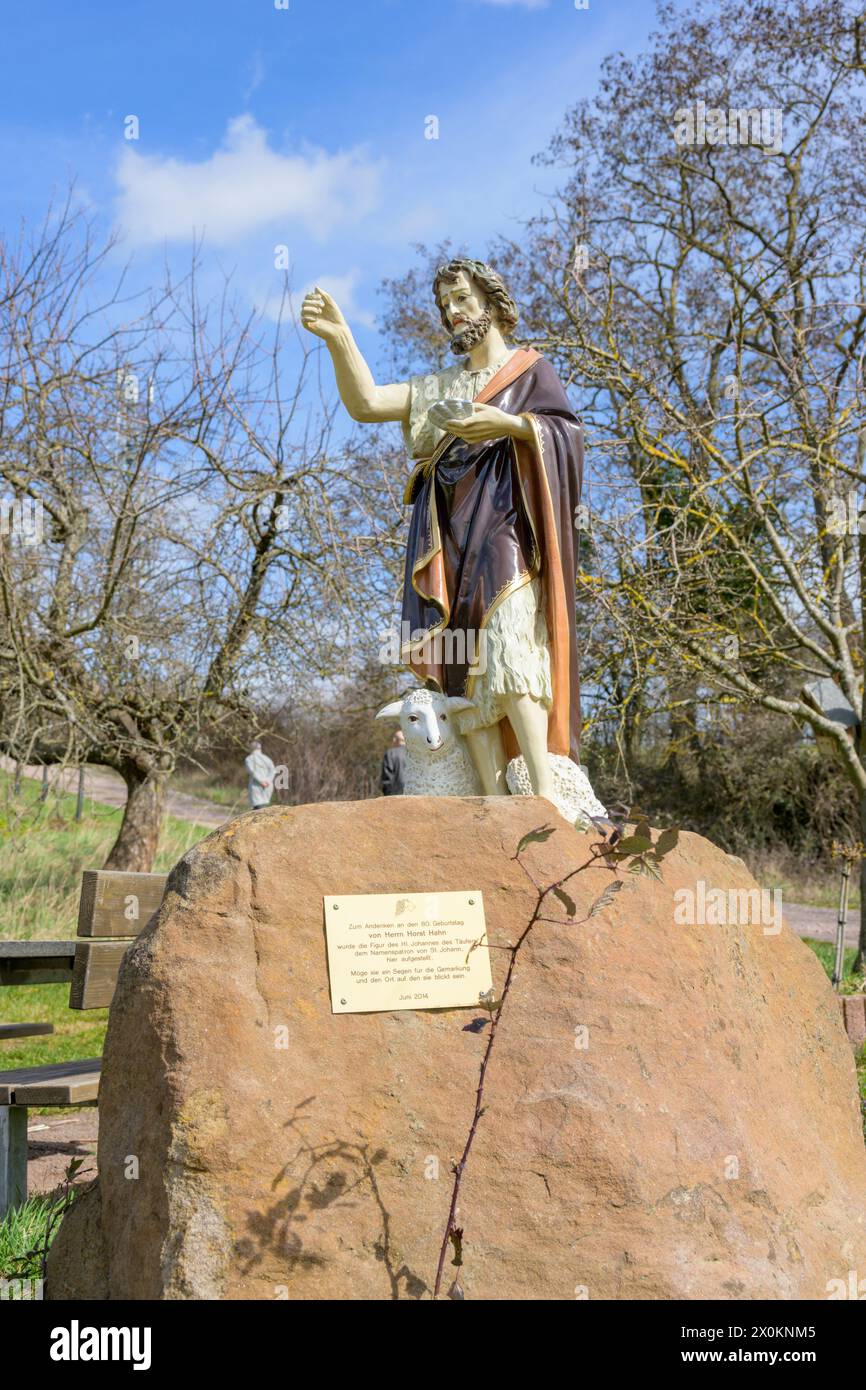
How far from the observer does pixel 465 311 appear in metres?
4.47

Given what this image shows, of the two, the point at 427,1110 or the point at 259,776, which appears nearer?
the point at 427,1110

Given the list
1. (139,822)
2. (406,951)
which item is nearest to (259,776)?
(139,822)

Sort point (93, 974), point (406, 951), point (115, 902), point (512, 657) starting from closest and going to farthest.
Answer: point (406, 951), point (512, 657), point (93, 974), point (115, 902)

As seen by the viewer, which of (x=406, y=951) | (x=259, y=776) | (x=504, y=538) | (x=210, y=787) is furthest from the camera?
(x=210, y=787)

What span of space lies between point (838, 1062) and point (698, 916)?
0.74 meters

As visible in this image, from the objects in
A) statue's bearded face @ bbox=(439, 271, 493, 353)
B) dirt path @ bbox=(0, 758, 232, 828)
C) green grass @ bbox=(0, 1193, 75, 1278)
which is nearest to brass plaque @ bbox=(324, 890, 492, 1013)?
green grass @ bbox=(0, 1193, 75, 1278)

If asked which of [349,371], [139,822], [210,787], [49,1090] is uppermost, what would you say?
[210,787]

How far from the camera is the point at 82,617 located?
954 cm

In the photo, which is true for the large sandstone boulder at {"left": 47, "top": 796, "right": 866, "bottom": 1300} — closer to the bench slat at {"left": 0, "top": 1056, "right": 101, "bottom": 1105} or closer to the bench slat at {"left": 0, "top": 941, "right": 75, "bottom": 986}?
the bench slat at {"left": 0, "top": 1056, "right": 101, "bottom": 1105}

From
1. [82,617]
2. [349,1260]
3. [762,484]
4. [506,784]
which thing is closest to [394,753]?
[82,617]

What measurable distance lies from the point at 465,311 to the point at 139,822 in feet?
23.0

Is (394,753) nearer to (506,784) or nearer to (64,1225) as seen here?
(506,784)

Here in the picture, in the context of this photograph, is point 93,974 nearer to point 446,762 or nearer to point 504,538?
point 446,762

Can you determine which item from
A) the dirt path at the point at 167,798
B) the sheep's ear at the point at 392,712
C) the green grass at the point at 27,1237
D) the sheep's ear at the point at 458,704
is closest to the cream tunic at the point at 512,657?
the sheep's ear at the point at 458,704
